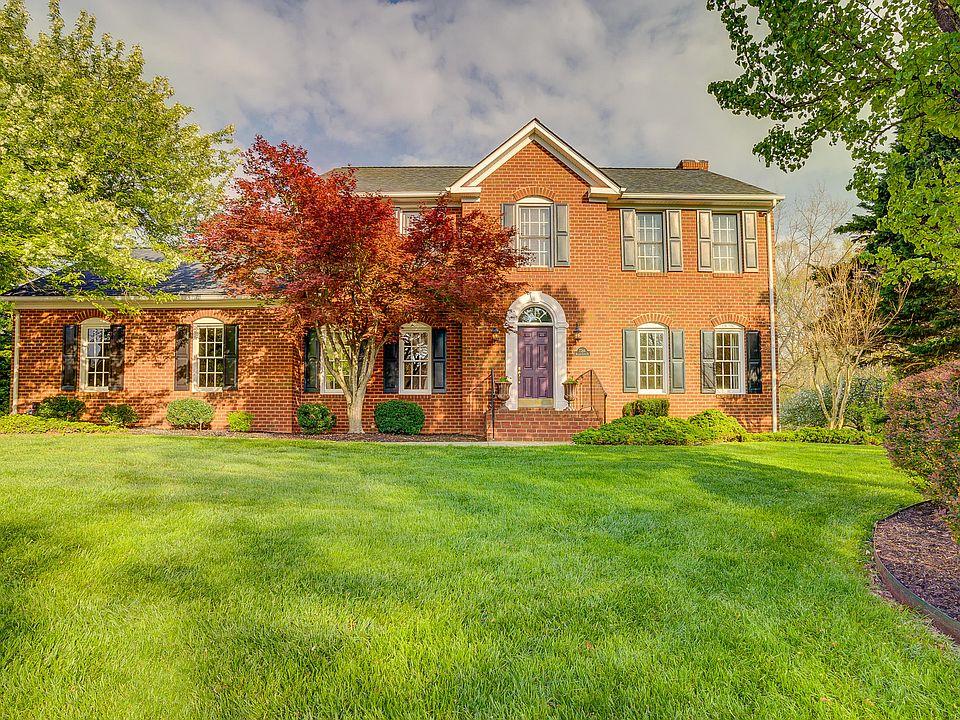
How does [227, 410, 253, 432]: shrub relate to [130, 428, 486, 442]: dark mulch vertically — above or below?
above

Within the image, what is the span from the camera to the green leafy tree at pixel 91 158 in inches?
459

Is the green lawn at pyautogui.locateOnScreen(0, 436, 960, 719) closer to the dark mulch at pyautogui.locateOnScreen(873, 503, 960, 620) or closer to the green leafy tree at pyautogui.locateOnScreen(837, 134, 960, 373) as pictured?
the dark mulch at pyautogui.locateOnScreen(873, 503, 960, 620)

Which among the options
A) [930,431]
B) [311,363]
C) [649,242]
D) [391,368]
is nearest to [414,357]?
[391,368]

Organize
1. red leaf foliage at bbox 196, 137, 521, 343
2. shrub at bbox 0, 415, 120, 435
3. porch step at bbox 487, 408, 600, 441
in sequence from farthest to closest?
porch step at bbox 487, 408, 600, 441, shrub at bbox 0, 415, 120, 435, red leaf foliage at bbox 196, 137, 521, 343

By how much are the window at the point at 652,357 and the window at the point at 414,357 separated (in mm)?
5899

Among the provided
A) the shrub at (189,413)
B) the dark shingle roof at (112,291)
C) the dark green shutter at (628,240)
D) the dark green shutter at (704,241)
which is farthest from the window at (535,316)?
the shrub at (189,413)

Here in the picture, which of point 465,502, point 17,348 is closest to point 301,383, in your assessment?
point 17,348

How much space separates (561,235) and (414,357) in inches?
201

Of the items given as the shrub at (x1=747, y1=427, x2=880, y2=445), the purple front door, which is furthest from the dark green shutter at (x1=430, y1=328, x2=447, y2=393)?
the shrub at (x1=747, y1=427, x2=880, y2=445)

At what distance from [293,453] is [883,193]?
15879 mm

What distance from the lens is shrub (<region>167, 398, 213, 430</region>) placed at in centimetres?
1343

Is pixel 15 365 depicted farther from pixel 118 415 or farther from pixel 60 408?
pixel 118 415

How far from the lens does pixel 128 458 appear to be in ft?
23.7

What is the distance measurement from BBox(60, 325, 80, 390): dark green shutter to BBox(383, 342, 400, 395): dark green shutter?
861cm
